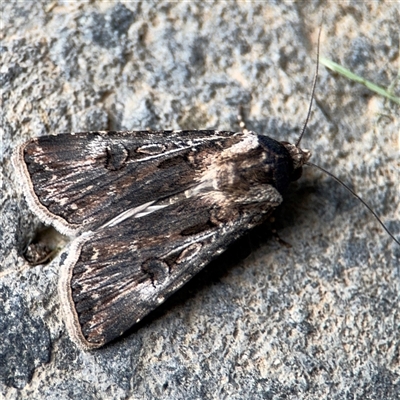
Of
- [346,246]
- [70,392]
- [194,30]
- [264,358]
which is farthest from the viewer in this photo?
[194,30]

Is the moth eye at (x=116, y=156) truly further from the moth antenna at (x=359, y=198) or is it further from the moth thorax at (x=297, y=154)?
the moth antenna at (x=359, y=198)

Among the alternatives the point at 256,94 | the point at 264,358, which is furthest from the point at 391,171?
the point at 264,358

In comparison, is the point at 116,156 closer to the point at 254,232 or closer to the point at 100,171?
the point at 100,171

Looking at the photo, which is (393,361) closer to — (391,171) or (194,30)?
(391,171)

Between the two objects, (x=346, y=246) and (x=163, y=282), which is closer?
(x=163, y=282)

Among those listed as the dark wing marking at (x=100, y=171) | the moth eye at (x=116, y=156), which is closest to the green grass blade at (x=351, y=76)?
the dark wing marking at (x=100, y=171)

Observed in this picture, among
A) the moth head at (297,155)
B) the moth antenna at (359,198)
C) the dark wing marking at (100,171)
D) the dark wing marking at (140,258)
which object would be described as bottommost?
the moth antenna at (359,198)
